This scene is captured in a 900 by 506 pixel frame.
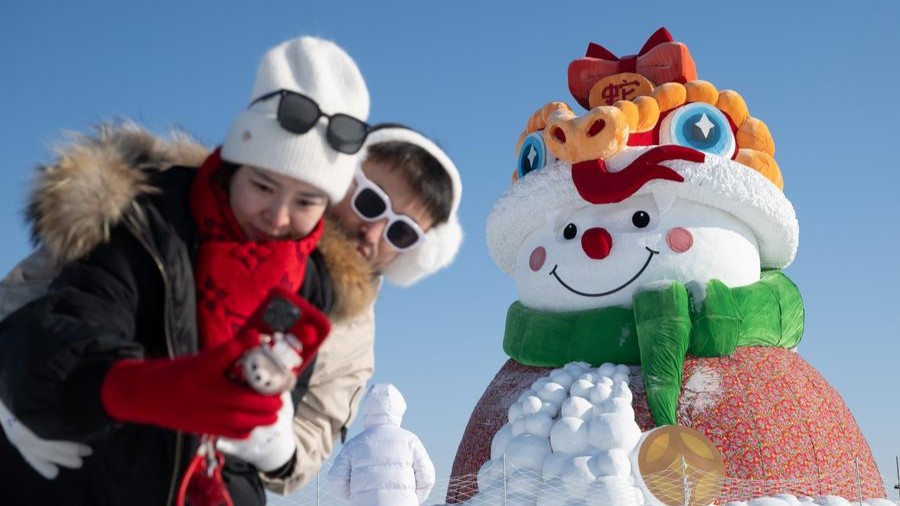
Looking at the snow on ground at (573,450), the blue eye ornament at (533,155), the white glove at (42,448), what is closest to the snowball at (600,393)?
the snow on ground at (573,450)

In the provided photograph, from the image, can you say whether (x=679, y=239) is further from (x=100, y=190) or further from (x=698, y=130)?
(x=100, y=190)

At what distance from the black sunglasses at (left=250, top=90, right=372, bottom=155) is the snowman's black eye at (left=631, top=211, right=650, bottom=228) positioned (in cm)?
582

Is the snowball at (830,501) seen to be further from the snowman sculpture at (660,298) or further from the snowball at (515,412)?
the snowball at (515,412)

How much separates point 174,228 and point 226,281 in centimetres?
12

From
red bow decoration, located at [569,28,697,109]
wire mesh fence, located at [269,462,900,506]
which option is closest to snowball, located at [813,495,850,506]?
wire mesh fence, located at [269,462,900,506]

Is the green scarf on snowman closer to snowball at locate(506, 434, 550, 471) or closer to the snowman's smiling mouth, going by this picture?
the snowman's smiling mouth

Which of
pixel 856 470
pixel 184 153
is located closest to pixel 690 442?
pixel 856 470

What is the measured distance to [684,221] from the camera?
7.44 m

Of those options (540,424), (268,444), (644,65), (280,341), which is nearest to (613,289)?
(540,424)

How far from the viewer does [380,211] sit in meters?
2.08

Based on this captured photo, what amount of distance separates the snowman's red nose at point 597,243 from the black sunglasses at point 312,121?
18.6 ft

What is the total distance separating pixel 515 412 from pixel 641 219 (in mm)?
1705

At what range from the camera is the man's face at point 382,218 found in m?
2.09

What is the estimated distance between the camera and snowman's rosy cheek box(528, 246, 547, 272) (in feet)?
25.5
